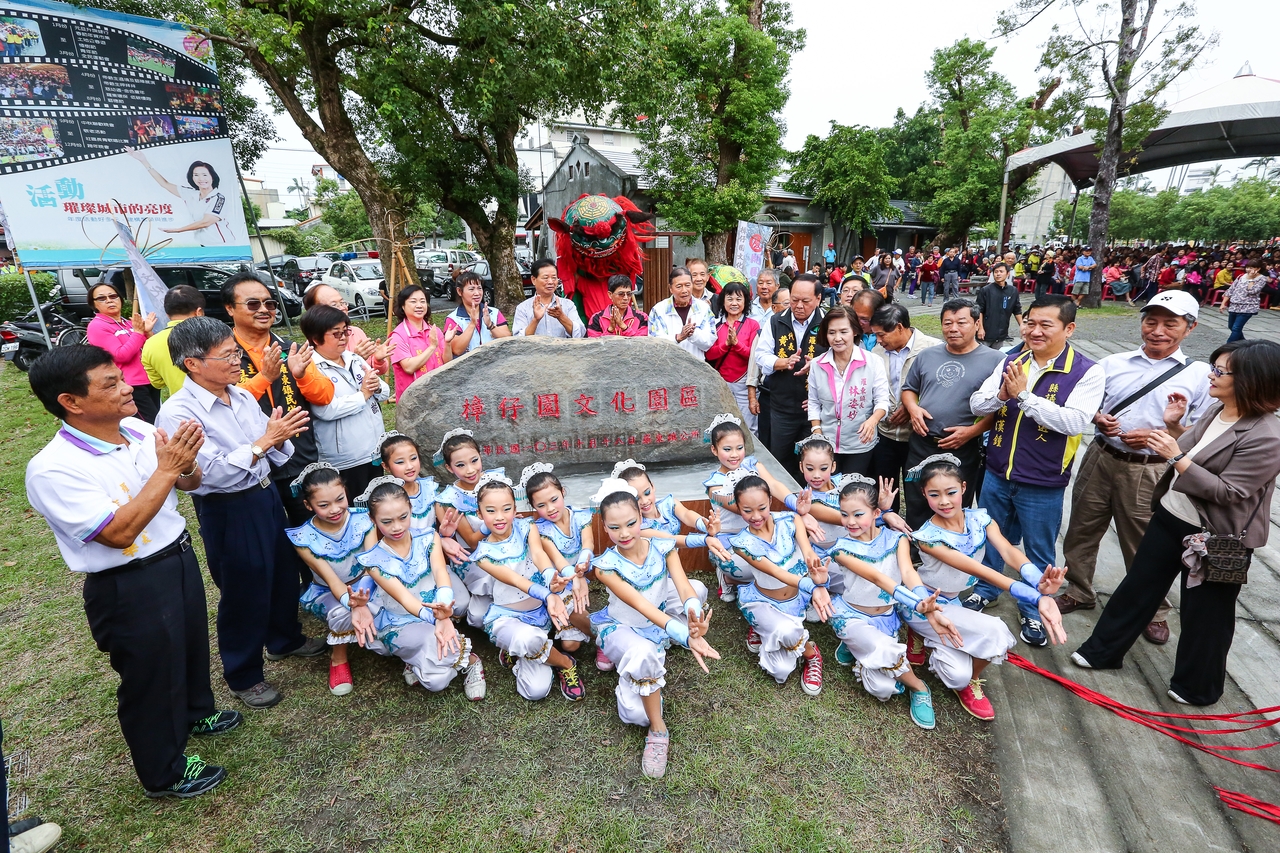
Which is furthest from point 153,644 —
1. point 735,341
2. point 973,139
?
point 973,139

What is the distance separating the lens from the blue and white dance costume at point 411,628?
274cm

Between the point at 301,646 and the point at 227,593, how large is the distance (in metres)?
0.65

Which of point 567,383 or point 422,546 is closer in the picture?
point 422,546

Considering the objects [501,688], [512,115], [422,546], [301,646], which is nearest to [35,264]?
[512,115]

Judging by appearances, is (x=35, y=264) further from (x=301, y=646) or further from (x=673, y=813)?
(x=673, y=813)

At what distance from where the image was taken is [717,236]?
A: 1272 cm

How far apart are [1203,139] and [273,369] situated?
21091 mm

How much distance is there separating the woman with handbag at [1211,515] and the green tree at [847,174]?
16.2 metres

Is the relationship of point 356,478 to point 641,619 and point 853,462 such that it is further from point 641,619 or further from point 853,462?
point 853,462

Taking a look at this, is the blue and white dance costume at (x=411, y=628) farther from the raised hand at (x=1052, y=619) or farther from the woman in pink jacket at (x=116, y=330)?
the woman in pink jacket at (x=116, y=330)

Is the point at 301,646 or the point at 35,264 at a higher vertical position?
the point at 35,264

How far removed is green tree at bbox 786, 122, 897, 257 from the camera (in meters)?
17.0

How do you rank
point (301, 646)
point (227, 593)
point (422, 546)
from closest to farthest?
point (227, 593)
point (422, 546)
point (301, 646)

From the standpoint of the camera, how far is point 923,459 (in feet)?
11.3
